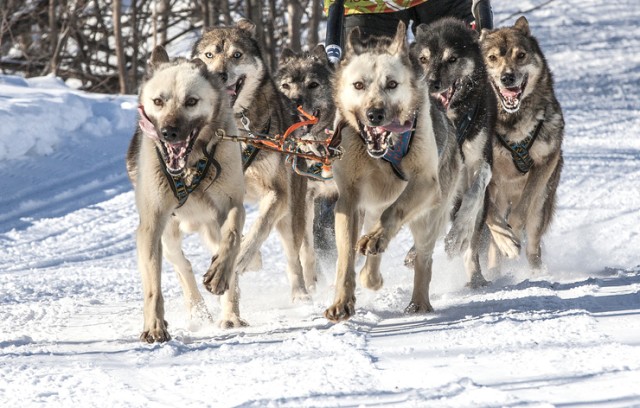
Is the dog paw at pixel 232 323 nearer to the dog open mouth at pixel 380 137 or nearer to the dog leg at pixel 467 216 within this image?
the dog open mouth at pixel 380 137

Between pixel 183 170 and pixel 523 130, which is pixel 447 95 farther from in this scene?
pixel 183 170

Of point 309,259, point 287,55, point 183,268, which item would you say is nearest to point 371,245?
point 183,268

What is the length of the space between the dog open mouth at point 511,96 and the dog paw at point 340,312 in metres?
2.24

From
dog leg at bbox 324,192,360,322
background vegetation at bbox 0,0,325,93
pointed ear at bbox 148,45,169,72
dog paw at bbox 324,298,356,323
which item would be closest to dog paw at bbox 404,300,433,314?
dog leg at bbox 324,192,360,322

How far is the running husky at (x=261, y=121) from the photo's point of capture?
4.95 metres

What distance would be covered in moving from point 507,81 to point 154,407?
3.49 m

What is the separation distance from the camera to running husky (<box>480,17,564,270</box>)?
5648mm

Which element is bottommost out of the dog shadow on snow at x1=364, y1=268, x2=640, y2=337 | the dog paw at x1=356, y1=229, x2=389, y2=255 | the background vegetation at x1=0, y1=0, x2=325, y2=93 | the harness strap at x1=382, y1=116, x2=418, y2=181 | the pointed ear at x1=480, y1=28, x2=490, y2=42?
Answer: the background vegetation at x1=0, y1=0, x2=325, y2=93

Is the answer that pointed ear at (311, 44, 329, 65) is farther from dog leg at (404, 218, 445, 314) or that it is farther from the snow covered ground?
dog leg at (404, 218, 445, 314)

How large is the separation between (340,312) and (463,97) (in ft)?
5.97

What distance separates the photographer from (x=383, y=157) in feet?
13.6

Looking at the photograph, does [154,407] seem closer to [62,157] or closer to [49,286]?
[49,286]

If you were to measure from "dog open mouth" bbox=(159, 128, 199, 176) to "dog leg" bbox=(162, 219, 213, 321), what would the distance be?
73 centimetres

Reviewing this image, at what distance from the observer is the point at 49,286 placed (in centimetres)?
541
